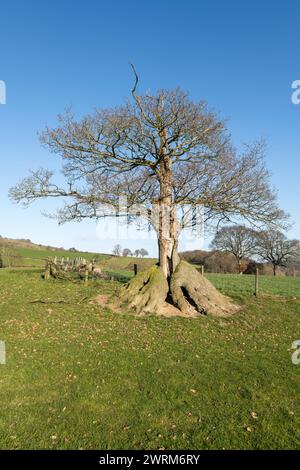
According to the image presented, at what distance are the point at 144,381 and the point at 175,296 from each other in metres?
8.21

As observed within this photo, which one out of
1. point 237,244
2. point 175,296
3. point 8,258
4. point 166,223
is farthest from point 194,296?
point 237,244

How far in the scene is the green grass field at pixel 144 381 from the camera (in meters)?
5.97

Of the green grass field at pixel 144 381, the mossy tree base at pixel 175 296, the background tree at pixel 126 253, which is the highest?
the background tree at pixel 126 253

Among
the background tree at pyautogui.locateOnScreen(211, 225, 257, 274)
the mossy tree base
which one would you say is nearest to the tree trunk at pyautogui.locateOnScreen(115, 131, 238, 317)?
the mossy tree base

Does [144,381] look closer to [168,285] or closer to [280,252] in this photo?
[168,285]

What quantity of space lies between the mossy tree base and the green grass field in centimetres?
106

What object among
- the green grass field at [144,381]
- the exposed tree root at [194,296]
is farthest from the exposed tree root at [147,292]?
the green grass field at [144,381]

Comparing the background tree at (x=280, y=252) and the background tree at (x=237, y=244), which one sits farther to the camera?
the background tree at (x=280, y=252)

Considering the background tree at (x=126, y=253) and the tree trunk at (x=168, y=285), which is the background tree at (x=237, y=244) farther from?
the tree trunk at (x=168, y=285)

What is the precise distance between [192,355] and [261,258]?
218ft

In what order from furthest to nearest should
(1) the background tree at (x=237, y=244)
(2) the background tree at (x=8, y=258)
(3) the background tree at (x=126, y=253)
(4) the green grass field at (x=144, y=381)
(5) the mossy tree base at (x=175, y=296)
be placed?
1. (1) the background tree at (x=237, y=244)
2. (3) the background tree at (x=126, y=253)
3. (2) the background tree at (x=8, y=258)
4. (5) the mossy tree base at (x=175, y=296)
5. (4) the green grass field at (x=144, y=381)

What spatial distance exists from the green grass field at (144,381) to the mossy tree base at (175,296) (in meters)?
1.06
